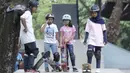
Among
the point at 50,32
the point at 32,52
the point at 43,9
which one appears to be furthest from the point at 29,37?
A: the point at 43,9

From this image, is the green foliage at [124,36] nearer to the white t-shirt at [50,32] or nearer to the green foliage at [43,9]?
the green foliage at [43,9]

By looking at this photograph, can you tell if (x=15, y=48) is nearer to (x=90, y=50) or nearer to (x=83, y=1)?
(x=90, y=50)

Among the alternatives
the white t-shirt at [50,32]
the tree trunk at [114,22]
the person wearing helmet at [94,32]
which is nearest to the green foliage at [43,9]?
the tree trunk at [114,22]

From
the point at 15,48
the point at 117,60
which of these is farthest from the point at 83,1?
the point at 15,48

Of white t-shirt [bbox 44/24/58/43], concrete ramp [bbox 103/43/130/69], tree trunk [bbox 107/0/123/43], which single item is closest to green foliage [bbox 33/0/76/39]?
tree trunk [bbox 107/0/123/43]

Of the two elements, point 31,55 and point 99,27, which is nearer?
point 31,55

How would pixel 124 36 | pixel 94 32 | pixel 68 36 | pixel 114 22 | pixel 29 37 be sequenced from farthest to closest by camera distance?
pixel 124 36
pixel 114 22
pixel 68 36
pixel 94 32
pixel 29 37

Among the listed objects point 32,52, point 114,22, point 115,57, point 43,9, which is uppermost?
point 43,9

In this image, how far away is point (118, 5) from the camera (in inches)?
638

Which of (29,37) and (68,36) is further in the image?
(68,36)

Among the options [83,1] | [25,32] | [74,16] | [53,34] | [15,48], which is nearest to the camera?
[15,48]

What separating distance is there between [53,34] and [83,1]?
1841 centimetres

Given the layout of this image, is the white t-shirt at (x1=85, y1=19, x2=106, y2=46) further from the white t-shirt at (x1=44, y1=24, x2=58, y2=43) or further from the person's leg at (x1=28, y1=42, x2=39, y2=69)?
the person's leg at (x1=28, y1=42, x2=39, y2=69)

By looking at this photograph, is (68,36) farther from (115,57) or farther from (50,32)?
(115,57)
